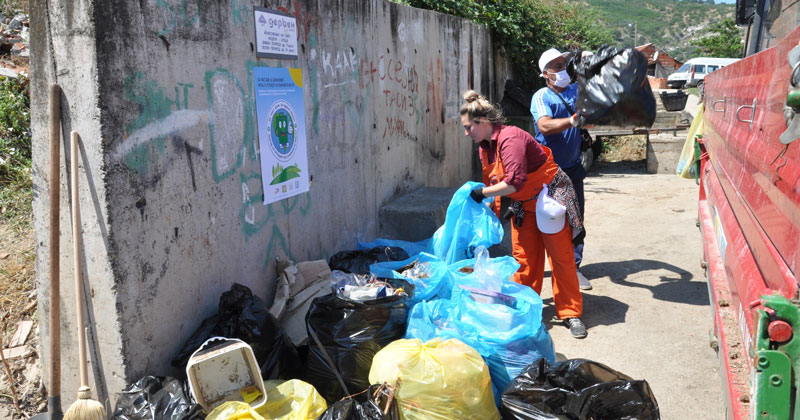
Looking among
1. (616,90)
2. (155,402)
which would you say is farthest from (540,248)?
(155,402)

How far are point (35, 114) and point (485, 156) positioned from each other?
2.82 meters

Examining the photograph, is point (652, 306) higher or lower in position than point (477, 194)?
lower

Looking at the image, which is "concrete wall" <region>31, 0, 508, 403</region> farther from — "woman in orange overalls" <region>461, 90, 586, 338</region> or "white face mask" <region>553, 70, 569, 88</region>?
"white face mask" <region>553, 70, 569, 88</region>

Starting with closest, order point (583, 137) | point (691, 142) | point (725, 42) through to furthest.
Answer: point (583, 137), point (691, 142), point (725, 42)

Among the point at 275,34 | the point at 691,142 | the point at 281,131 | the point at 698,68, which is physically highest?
the point at 698,68

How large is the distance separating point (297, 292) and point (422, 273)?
2.65 feet

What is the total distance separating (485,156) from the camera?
448cm

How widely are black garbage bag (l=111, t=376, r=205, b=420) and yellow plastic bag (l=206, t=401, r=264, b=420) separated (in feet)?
0.19

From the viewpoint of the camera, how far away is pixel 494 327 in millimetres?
3379

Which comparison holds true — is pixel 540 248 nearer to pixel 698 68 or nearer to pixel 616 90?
pixel 616 90

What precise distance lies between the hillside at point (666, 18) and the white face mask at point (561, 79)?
3579 inches

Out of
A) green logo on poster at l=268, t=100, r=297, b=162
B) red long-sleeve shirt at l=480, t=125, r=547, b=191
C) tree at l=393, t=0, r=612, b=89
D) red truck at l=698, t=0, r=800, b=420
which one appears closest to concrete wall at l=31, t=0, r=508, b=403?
green logo on poster at l=268, t=100, r=297, b=162

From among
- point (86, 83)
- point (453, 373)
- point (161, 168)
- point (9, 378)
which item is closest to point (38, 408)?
point (9, 378)

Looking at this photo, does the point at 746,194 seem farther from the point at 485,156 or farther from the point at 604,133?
the point at 604,133
